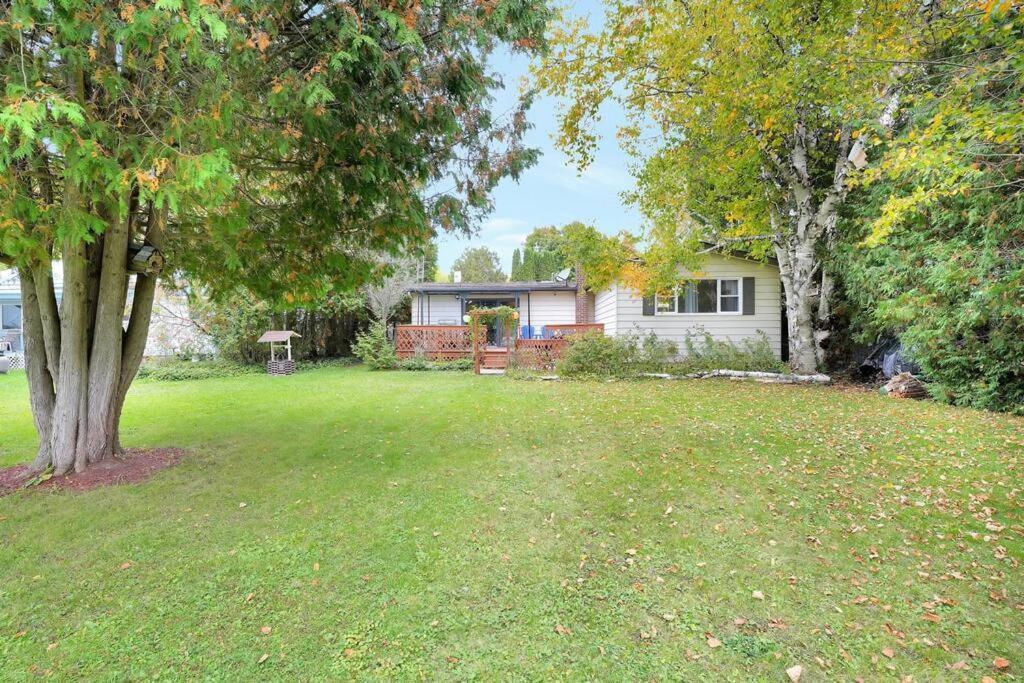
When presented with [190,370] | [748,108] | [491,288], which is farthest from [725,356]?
[190,370]

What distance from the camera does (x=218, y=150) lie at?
104 inches

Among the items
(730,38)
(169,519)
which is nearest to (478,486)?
(169,519)

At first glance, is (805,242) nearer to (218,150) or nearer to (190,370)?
(218,150)

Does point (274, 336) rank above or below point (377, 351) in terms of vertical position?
above

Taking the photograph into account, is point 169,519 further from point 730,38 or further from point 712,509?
point 730,38

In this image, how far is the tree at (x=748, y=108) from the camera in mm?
6457

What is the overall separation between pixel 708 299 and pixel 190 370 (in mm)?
14443

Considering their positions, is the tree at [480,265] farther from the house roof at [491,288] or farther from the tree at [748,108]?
the tree at [748,108]

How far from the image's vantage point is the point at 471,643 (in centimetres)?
226

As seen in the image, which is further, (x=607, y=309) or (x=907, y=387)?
(x=607, y=309)

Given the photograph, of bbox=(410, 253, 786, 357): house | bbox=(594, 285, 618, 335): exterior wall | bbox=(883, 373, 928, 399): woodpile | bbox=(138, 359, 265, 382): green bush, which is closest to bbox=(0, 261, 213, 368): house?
bbox=(138, 359, 265, 382): green bush

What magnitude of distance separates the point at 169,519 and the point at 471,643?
279 centimetres

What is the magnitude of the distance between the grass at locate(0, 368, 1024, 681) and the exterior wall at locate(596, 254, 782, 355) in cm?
720

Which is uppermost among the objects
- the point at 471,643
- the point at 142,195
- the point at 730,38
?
the point at 730,38
